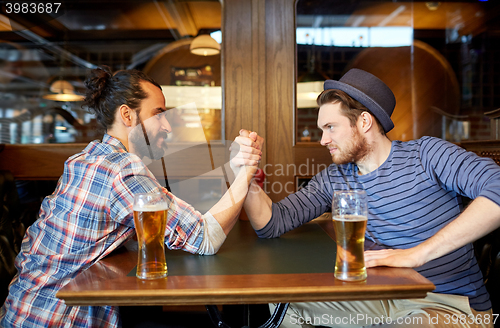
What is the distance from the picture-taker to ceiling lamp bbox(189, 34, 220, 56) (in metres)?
2.32

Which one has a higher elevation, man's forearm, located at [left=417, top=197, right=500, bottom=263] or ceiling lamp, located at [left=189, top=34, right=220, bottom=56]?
ceiling lamp, located at [left=189, top=34, right=220, bottom=56]

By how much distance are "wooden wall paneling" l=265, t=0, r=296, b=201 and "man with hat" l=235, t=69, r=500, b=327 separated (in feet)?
1.95

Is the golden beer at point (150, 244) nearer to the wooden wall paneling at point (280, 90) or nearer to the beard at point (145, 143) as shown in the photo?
the beard at point (145, 143)

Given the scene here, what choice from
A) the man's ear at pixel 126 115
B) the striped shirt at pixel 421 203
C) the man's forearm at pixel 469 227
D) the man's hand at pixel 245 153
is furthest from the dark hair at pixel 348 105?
the man's ear at pixel 126 115

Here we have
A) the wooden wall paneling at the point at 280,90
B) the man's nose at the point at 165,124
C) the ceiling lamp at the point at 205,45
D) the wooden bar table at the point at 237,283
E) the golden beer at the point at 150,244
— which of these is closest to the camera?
the wooden bar table at the point at 237,283

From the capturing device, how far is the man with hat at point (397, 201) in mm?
1116

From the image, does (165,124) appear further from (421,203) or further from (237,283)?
(421,203)

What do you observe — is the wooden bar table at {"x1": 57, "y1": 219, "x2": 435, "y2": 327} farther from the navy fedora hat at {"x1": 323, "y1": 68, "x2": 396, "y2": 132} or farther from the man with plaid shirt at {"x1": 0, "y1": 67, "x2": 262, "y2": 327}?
the navy fedora hat at {"x1": 323, "y1": 68, "x2": 396, "y2": 132}

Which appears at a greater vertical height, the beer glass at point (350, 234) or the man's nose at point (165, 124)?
the man's nose at point (165, 124)

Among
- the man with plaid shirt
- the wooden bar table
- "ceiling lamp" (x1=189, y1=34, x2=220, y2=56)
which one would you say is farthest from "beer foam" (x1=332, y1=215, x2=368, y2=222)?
"ceiling lamp" (x1=189, y1=34, x2=220, y2=56)

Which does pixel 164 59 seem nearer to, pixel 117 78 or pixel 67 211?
pixel 117 78

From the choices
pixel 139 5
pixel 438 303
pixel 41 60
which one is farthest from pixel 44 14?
pixel 438 303

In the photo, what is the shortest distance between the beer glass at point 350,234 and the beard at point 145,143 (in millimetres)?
845

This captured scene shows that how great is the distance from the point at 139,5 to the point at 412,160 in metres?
3.83
